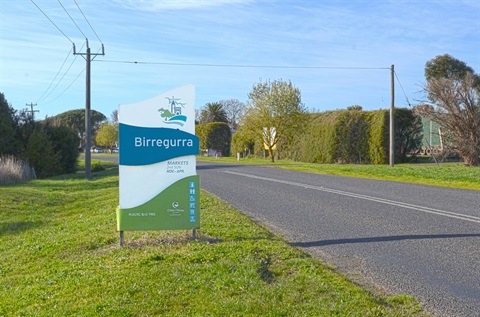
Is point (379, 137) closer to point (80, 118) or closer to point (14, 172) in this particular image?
point (14, 172)

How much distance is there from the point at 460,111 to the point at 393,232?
23.9 meters

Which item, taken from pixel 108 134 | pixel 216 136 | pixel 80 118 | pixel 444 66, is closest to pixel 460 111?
pixel 444 66

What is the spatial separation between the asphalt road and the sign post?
6.28ft

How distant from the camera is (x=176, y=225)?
9242mm

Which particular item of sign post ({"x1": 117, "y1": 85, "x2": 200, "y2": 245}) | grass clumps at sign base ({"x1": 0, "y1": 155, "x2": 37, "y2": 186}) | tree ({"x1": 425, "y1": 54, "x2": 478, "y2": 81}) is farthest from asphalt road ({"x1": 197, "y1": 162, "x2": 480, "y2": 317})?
tree ({"x1": 425, "y1": 54, "x2": 478, "y2": 81})

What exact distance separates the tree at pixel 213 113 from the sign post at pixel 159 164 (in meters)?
83.3

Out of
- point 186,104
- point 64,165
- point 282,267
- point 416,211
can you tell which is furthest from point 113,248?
point 64,165

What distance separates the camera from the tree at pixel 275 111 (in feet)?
160

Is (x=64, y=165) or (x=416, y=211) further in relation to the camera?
(x=64, y=165)

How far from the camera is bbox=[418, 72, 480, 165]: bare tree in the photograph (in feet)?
103

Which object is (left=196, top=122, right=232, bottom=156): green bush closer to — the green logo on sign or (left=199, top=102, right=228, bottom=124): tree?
A: (left=199, top=102, right=228, bottom=124): tree

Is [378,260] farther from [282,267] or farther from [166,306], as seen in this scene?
[166,306]

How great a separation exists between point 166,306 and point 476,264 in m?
4.11

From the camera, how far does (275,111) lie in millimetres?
49250
